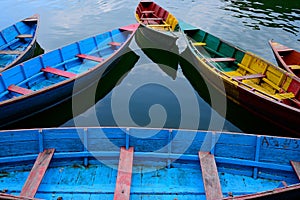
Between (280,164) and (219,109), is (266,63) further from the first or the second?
(280,164)

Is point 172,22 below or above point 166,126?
above

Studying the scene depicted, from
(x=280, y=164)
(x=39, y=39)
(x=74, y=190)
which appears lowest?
(x=39, y=39)

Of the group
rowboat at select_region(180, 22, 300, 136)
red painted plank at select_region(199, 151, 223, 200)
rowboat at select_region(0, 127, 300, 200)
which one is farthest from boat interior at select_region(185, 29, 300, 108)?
red painted plank at select_region(199, 151, 223, 200)

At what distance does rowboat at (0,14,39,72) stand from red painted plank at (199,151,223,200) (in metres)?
7.34

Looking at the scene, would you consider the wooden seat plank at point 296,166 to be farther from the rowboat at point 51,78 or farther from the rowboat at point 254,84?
the rowboat at point 51,78

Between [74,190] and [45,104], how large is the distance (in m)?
3.60

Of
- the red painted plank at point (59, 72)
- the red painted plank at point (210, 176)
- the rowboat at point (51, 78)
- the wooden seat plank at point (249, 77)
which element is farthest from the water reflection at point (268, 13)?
the red painted plank at point (210, 176)

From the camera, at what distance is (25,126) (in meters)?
8.01

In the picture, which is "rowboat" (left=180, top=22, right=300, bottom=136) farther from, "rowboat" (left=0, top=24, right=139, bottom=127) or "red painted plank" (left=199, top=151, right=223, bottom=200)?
"rowboat" (left=0, top=24, right=139, bottom=127)

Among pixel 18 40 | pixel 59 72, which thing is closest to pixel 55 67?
pixel 59 72

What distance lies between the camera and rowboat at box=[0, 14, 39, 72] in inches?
416

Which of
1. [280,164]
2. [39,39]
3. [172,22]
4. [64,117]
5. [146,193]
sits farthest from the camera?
[39,39]

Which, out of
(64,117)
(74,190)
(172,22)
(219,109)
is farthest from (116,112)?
(172,22)

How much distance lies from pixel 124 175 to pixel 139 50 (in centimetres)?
866
